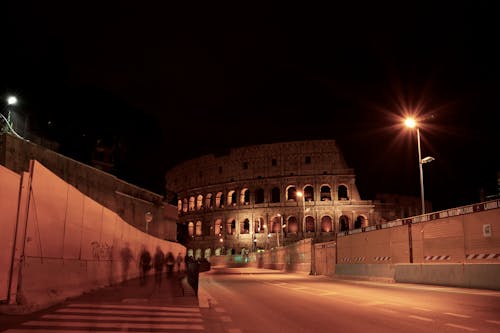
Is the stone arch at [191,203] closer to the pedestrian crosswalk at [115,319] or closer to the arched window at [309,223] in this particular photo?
the arched window at [309,223]

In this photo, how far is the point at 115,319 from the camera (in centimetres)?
963

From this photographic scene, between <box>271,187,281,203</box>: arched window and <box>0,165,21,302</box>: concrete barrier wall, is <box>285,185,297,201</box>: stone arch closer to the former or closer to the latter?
<box>271,187,281,203</box>: arched window

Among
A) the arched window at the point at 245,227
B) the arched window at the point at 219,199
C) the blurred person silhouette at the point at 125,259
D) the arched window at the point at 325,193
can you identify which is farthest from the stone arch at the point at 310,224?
the blurred person silhouette at the point at 125,259

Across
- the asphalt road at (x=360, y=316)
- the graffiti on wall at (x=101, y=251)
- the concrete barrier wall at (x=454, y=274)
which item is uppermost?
the graffiti on wall at (x=101, y=251)

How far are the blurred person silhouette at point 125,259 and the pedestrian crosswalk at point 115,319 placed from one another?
1053 cm

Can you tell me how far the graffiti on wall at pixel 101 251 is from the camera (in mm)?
16297

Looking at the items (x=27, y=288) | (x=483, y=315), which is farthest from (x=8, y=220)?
(x=483, y=315)

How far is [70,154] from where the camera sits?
4541cm

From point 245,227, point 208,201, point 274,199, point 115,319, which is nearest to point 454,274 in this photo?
point 115,319

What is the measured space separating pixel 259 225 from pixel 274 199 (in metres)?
8.49

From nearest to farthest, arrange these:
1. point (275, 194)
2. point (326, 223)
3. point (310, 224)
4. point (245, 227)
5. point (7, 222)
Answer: point (7, 222)
point (326, 223)
point (310, 224)
point (245, 227)
point (275, 194)

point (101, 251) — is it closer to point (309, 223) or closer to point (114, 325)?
point (114, 325)

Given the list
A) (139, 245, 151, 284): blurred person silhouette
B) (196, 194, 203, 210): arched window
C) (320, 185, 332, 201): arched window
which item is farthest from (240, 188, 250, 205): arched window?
(139, 245, 151, 284): blurred person silhouette

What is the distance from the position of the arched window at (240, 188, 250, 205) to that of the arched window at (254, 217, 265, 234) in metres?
4.97
